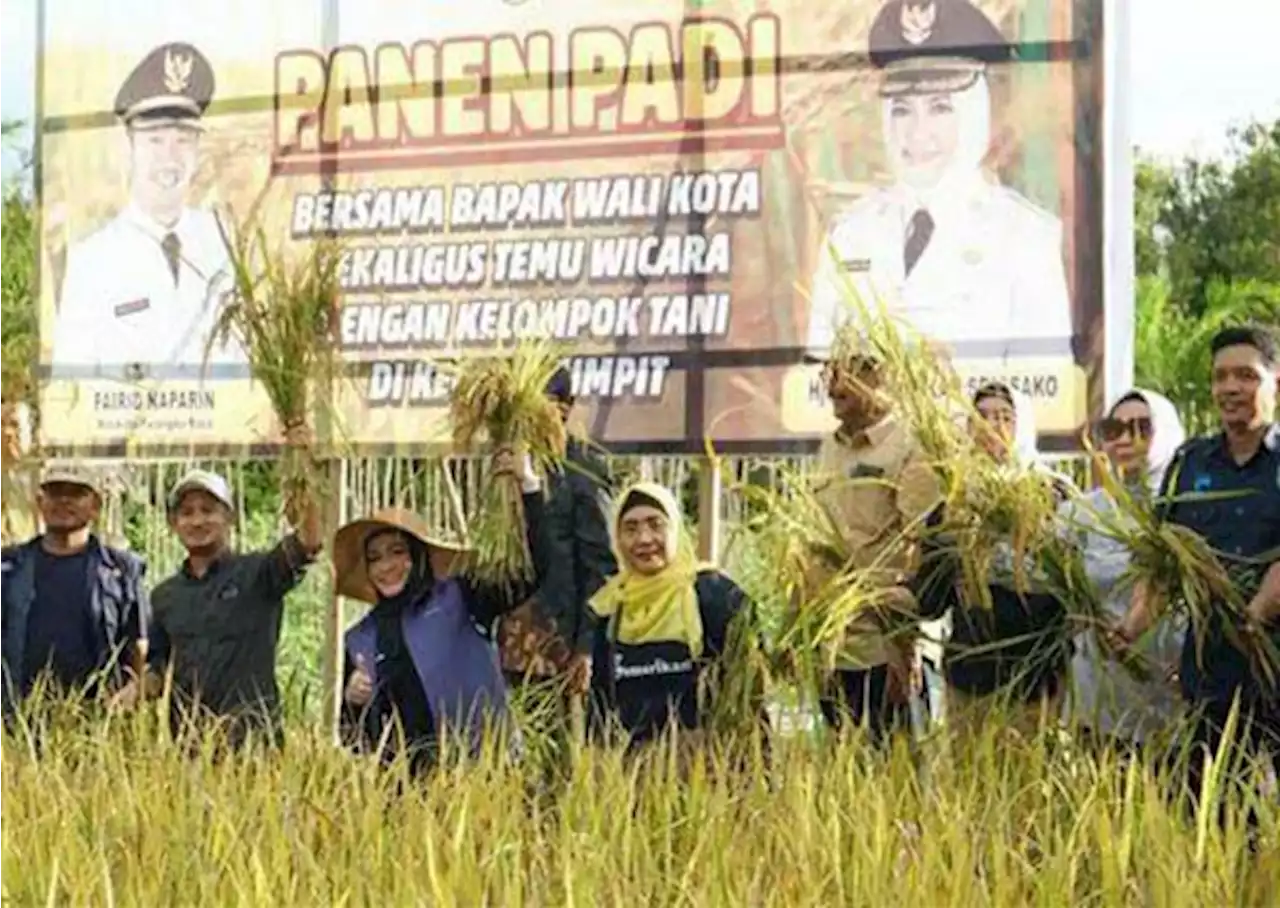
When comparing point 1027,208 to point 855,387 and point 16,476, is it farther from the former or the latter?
point 16,476

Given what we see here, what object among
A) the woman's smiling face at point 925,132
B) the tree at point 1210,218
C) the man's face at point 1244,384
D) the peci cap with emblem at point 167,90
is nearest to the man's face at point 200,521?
the woman's smiling face at point 925,132

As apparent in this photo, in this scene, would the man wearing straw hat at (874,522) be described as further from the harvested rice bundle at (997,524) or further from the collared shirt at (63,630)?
the collared shirt at (63,630)

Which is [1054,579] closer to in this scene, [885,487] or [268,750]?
[885,487]

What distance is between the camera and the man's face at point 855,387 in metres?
4.88

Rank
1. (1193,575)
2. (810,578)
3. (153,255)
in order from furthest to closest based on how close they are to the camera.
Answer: (153,255), (810,578), (1193,575)

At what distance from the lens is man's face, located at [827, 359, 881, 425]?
488cm

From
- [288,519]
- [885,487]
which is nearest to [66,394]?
[288,519]

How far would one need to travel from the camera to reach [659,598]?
5273mm

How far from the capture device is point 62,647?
5805 millimetres

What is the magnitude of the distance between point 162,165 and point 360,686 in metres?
3.02

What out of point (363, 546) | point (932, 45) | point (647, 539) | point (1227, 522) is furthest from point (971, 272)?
point (1227, 522)

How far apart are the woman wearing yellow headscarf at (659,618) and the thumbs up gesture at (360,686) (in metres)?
0.50

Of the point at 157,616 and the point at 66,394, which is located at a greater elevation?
the point at 66,394

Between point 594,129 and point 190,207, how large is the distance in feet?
4.64
